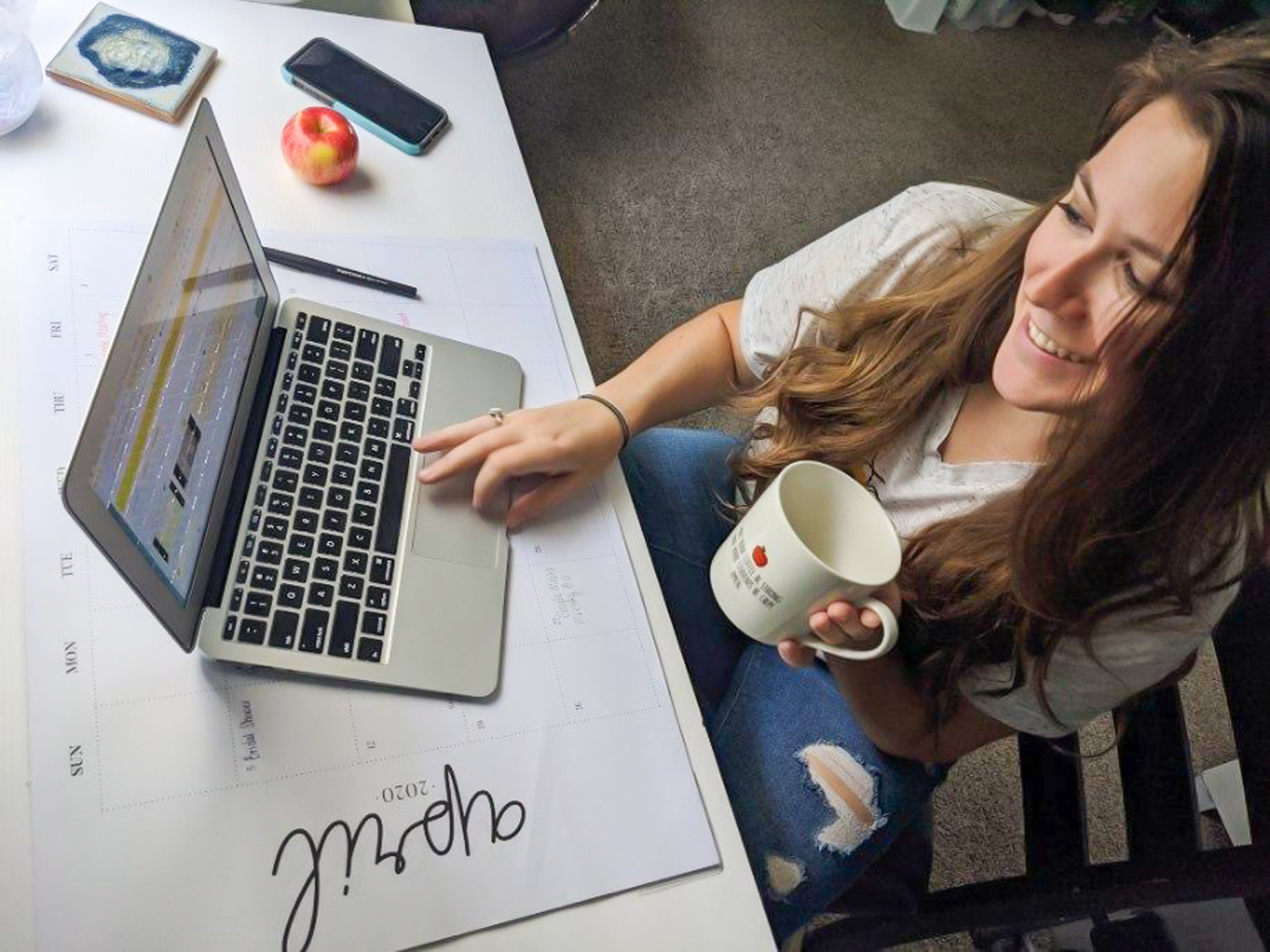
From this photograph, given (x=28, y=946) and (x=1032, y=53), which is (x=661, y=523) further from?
(x=1032, y=53)

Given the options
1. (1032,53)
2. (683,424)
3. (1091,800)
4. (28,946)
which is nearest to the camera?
(28,946)

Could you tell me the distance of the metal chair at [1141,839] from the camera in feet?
2.14

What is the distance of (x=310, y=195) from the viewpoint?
82 centimetres

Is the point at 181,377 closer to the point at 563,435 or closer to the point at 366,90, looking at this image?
the point at 563,435

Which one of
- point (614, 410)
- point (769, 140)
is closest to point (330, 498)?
point (614, 410)

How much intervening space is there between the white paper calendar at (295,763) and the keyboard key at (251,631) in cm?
2

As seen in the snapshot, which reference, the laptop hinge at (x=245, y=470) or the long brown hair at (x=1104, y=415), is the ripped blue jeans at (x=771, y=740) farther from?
Answer: the laptop hinge at (x=245, y=470)

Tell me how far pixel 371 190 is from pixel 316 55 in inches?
6.6

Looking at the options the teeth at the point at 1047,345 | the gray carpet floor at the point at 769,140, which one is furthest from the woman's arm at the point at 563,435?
the gray carpet floor at the point at 769,140

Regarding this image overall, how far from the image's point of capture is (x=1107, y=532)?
70 cm

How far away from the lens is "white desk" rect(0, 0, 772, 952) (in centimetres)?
56

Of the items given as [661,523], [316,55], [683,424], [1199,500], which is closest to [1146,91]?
[1199,500]

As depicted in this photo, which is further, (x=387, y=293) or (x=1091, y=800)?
(x=1091, y=800)

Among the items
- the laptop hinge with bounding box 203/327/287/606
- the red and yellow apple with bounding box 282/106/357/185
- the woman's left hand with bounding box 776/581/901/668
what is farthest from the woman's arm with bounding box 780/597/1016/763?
the red and yellow apple with bounding box 282/106/357/185
